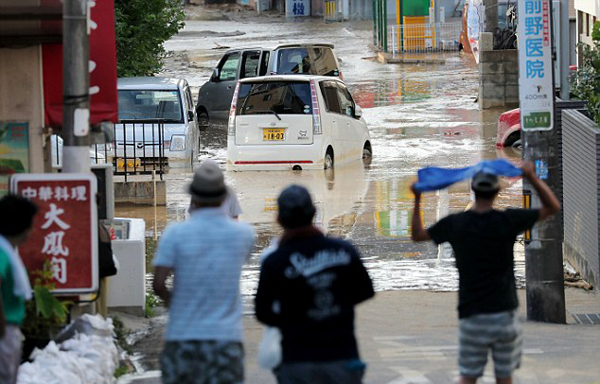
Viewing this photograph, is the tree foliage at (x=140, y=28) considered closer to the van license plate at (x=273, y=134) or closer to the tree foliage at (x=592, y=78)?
the van license plate at (x=273, y=134)

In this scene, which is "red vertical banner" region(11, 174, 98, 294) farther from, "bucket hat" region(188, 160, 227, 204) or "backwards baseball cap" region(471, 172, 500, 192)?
"backwards baseball cap" region(471, 172, 500, 192)

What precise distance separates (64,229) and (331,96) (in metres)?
12.6

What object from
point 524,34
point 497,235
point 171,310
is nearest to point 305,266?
point 171,310

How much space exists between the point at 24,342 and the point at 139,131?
11.1 m

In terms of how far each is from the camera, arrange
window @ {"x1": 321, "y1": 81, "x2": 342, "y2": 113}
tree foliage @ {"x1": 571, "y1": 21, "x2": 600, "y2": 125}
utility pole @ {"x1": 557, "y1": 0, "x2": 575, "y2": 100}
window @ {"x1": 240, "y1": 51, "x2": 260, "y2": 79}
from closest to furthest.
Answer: tree foliage @ {"x1": 571, "y1": 21, "x2": 600, "y2": 125}
utility pole @ {"x1": 557, "y1": 0, "x2": 575, "y2": 100}
window @ {"x1": 321, "y1": 81, "x2": 342, "y2": 113}
window @ {"x1": 240, "y1": 51, "x2": 260, "y2": 79}

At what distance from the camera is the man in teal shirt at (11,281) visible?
5609mm

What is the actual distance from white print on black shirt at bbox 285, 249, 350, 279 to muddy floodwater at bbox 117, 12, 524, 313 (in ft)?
19.7

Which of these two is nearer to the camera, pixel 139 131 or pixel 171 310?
pixel 171 310

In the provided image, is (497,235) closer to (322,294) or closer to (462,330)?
(462,330)

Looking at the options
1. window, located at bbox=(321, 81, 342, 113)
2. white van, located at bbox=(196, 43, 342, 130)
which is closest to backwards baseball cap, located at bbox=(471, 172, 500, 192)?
window, located at bbox=(321, 81, 342, 113)

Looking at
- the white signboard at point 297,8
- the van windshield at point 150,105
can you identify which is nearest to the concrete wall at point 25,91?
the van windshield at point 150,105

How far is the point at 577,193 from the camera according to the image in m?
12.5

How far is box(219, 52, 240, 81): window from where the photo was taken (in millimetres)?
27453

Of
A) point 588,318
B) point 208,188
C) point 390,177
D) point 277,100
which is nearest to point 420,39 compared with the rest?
point 277,100
